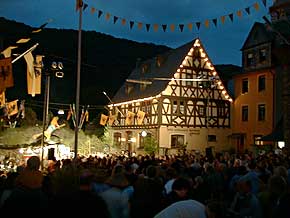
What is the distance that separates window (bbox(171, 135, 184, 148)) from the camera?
35.2 metres

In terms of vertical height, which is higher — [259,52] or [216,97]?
[259,52]

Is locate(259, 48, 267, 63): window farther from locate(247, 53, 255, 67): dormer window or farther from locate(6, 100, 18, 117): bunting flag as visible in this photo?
locate(6, 100, 18, 117): bunting flag

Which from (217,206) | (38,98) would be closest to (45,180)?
(217,206)

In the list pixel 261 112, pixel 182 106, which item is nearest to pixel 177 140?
pixel 182 106

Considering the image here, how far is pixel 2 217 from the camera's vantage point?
411 centimetres

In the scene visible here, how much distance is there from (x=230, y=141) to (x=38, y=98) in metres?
36.9

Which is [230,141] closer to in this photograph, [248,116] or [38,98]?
[248,116]

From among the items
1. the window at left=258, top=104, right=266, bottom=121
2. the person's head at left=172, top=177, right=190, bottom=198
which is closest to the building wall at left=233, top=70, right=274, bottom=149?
the window at left=258, top=104, right=266, bottom=121

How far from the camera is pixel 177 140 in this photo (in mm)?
35562

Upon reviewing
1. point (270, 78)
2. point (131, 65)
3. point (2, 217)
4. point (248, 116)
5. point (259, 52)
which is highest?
point (131, 65)

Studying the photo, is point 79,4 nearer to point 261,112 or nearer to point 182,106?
point 182,106

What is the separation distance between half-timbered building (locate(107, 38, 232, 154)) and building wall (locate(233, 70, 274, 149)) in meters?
1.03

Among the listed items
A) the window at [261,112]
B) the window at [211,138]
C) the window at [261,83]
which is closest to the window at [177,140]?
the window at [211,138]

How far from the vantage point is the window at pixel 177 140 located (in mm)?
35250
